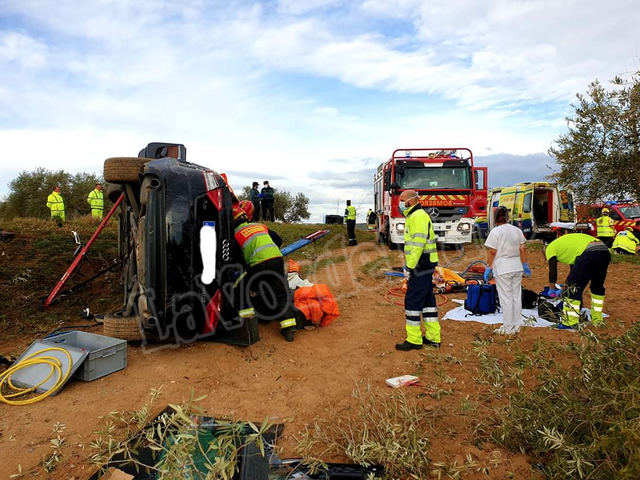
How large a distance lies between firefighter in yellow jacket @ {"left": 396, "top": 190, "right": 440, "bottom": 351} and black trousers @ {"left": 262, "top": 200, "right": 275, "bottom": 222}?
42.2 ft

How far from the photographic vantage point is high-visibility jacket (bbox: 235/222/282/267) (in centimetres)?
464

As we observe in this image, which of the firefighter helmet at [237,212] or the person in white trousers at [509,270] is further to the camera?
the person in white trousers at [509,270]

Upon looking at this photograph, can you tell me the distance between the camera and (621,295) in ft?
24.7

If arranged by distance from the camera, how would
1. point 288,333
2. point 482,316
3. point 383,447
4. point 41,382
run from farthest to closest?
point 482,316 < point 288,333 < point 41,382 < point 383,447

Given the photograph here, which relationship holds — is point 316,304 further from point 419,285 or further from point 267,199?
point 267,199

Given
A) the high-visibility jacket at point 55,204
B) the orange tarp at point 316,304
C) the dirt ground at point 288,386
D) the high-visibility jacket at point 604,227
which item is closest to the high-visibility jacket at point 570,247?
the dirt ground at point 288,386

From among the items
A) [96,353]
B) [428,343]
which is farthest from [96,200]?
[428,343]

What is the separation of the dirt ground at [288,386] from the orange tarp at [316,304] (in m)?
0.17

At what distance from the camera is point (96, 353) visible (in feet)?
12.3

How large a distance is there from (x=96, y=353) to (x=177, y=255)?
1160 millimetres

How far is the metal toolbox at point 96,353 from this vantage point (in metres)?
3.72

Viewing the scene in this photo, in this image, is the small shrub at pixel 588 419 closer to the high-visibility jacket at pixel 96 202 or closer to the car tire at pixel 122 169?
the car tire at pixel 122 169

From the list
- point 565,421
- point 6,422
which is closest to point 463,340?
point 565,421

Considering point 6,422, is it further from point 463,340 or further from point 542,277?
point 542,277
